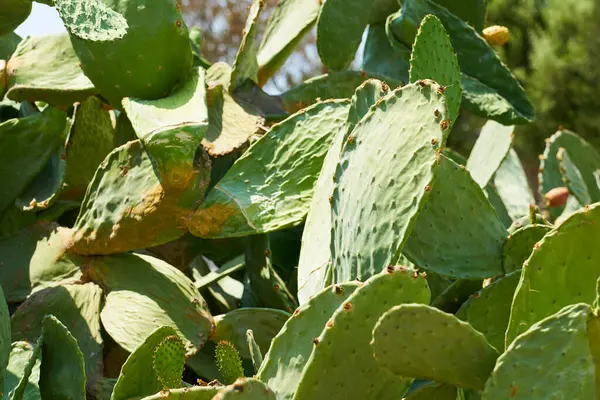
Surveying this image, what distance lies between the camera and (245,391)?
73cm

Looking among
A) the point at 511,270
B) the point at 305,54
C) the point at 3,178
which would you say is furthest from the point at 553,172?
the point at 305,54

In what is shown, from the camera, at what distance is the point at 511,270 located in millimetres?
1195

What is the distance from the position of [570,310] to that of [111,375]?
2.31 ft

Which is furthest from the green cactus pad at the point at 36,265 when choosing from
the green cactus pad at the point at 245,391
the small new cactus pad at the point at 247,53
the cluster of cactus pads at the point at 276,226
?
the green cactus pad at the point at 245,391

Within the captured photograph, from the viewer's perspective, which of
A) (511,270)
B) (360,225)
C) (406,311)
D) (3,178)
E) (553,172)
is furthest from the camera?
(553,172)

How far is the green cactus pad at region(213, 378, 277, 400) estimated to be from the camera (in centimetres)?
71

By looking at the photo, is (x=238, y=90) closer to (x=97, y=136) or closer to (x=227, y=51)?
(x=97, y=136)

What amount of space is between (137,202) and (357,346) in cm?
50

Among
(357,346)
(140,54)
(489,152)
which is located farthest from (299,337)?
(489,152)

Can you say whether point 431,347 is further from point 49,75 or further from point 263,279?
point 49,75

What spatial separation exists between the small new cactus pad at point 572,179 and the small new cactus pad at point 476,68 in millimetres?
349

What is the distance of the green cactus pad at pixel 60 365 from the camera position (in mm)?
1039

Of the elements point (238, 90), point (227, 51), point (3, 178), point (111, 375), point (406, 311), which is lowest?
point (227, 51)

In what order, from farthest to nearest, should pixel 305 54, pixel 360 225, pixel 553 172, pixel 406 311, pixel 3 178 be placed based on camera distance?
pixel 305 54
pixel 553 172
pixel 3 178
pixel 360 225
pixel 406 311
